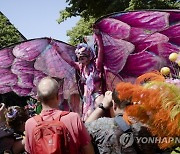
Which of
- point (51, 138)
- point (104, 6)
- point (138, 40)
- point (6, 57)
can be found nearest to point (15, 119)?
point (51, 138)

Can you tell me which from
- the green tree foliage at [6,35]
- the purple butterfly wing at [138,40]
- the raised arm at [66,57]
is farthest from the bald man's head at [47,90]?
the green tree foliage at [6,35]

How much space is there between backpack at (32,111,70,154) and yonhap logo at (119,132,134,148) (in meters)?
0.31

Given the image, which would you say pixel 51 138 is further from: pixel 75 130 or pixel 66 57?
pixel 66 57

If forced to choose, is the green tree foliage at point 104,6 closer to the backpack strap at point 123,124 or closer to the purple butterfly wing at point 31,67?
the purple butterfly wing at point 31,67

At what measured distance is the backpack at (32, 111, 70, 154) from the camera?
2.19m

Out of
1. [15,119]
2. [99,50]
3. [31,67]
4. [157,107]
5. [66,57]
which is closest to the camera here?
[157,107]

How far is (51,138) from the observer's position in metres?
2.21

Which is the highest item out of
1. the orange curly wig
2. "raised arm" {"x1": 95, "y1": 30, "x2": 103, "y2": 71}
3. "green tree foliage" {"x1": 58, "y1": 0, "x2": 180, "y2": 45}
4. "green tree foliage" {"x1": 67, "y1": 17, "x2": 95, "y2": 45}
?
the orange curly wig

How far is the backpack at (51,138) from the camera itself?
2191 mm

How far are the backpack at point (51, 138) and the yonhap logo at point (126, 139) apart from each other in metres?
0.31

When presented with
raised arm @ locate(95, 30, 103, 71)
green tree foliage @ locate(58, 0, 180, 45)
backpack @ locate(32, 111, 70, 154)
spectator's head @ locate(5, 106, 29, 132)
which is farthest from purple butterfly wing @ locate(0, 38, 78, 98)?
green tree foliage @ locate(58, 0, 180, 45)

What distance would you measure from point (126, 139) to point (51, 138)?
1.38 feet

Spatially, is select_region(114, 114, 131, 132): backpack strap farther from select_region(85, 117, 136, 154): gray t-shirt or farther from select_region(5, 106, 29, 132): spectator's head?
select_region(5, 106, 29, 132): spectator's head

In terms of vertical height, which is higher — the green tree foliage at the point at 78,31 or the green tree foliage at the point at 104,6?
the green tree foliage at the point at 104,6
